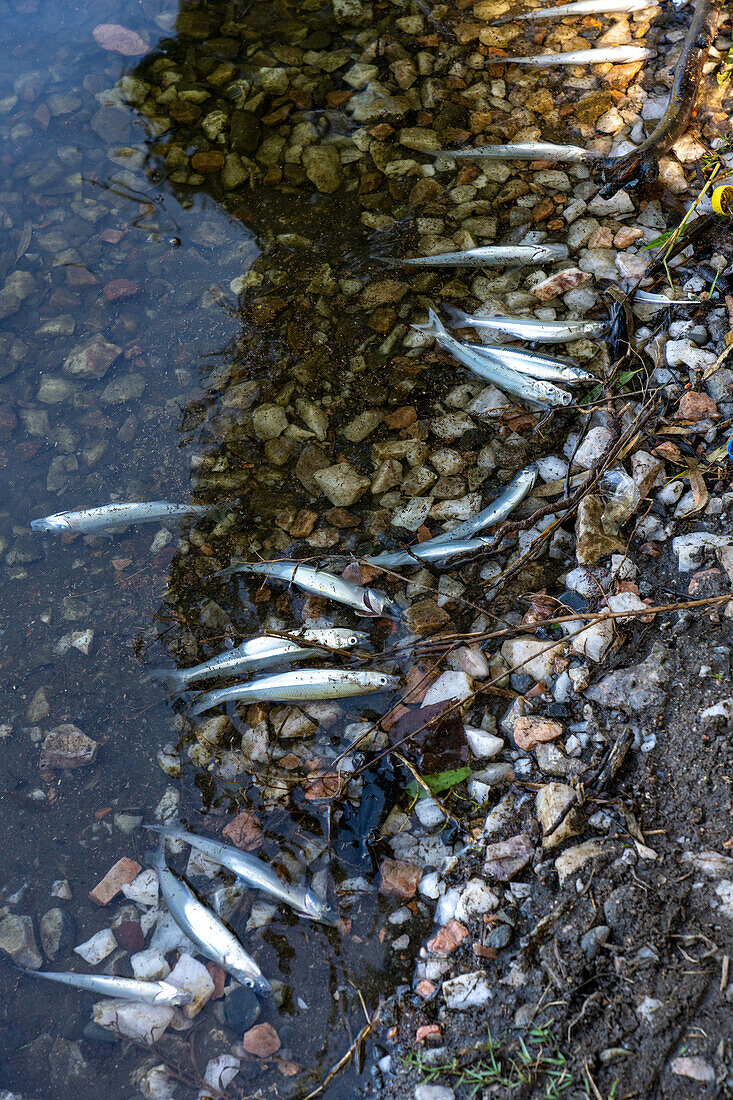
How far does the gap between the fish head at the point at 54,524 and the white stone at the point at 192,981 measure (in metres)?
2.42

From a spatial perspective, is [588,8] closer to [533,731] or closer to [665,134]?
[665,134]

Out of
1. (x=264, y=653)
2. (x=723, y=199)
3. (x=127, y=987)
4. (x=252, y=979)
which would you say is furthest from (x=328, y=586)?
(x=723, y=199)

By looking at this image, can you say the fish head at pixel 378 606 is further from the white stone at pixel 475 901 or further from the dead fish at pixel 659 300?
the dead fish at pixel 659 300

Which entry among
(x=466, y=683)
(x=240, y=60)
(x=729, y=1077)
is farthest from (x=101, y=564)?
(x=240, y=60)

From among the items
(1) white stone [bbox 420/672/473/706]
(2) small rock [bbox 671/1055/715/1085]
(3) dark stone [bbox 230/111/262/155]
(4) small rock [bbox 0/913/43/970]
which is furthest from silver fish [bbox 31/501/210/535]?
(2) small rock [bbox 671/1055/715/1085]

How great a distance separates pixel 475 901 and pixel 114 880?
170 cm

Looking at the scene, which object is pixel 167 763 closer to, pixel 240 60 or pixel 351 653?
pixel 351 653

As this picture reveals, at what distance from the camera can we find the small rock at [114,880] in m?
3.03

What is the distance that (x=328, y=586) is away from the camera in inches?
132

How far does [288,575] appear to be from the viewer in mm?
3516

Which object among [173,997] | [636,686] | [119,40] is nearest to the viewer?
[636,686]

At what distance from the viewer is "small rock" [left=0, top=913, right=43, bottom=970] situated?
296 centimetres

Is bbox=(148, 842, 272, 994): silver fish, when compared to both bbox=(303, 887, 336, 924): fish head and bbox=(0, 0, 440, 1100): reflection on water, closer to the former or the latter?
bbox=(0, 0, 440, 1100): reflection on water

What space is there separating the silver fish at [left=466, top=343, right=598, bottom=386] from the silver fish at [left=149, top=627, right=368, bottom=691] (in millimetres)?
1815
